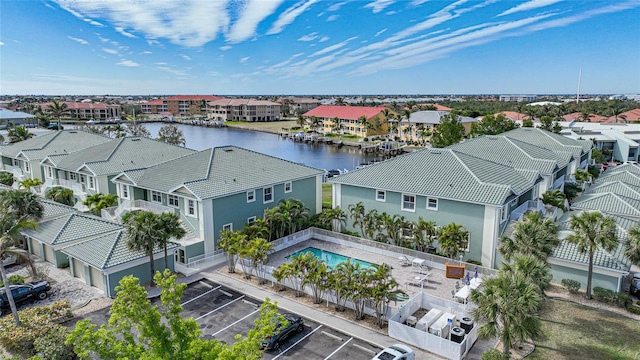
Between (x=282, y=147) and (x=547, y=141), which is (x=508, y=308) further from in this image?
(x=282, y=147)

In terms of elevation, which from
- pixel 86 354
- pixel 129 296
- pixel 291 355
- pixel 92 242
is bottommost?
pixel 291 355

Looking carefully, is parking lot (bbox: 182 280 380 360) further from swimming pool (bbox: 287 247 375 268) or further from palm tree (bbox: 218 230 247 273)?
swimming pool (bbox: 287 247 375 268)

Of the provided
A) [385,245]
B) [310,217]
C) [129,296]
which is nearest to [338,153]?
[310,217]

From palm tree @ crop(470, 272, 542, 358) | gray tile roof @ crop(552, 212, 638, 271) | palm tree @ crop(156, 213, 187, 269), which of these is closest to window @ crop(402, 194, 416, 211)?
gray tile roof @ crop(552, 212, 638, 271)

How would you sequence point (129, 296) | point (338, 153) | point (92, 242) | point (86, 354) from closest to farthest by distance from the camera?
1. point (86, 354)
2. point (129, 296)
3. point (92, 242)
4. point (338, 153)

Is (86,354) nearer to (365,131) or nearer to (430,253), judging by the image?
(430,253)

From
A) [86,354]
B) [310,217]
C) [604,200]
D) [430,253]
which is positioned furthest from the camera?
[310,217]
